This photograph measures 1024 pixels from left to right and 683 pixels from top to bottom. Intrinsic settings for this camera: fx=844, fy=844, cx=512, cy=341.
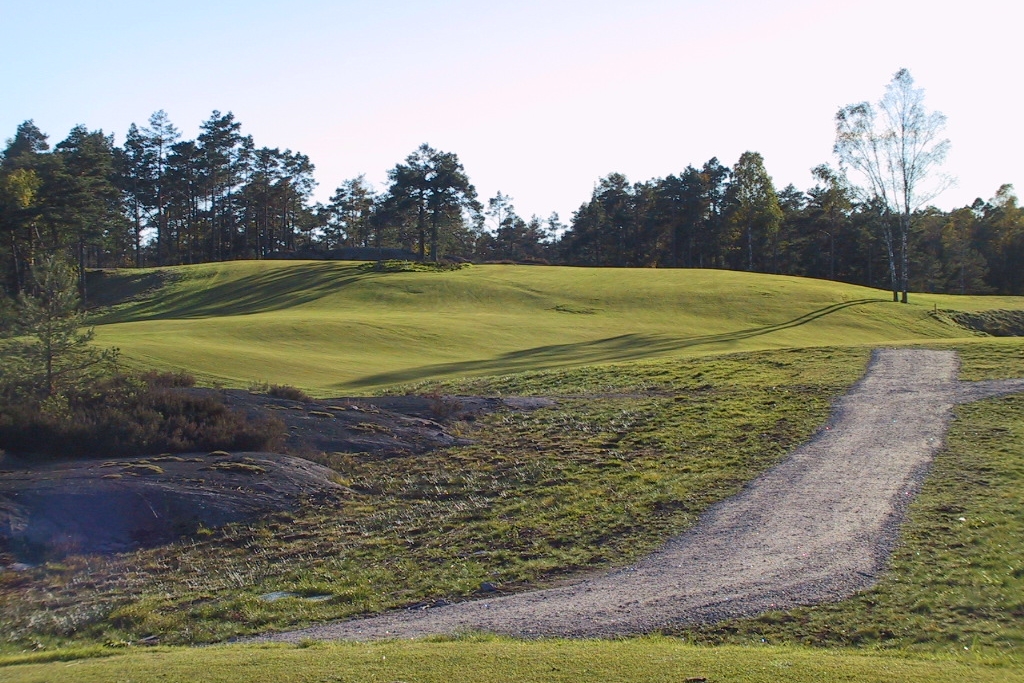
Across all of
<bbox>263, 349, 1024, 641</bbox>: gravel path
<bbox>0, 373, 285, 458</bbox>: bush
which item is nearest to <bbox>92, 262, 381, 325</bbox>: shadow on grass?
<bbox>0, 373, 285, 458</bbox>: bush

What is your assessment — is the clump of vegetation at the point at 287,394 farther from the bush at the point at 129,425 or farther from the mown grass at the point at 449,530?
the mown grass at the point at 449,530

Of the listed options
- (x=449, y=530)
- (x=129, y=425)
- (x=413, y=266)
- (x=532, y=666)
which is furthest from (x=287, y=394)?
(x=413, y=266)

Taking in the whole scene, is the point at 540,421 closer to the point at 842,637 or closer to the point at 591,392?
Answer: the point at 591,392

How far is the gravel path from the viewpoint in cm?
971

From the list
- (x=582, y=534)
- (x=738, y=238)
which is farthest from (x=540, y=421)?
(x=738, y=238)

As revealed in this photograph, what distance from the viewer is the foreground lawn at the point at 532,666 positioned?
677cm

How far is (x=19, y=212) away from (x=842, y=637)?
66977 millimetres

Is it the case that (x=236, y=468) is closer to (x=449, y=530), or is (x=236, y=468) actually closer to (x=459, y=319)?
(x=449, y=530)

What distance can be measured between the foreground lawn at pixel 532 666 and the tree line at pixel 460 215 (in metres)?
69.3

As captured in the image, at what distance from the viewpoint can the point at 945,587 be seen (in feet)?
33.2

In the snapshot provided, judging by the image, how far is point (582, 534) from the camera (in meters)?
13.5

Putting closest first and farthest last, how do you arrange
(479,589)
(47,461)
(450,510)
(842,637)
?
(842,637), (479,589), (450,510), (47,461)

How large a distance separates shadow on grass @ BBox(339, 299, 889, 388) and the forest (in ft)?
141

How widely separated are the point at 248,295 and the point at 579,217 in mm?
57338
